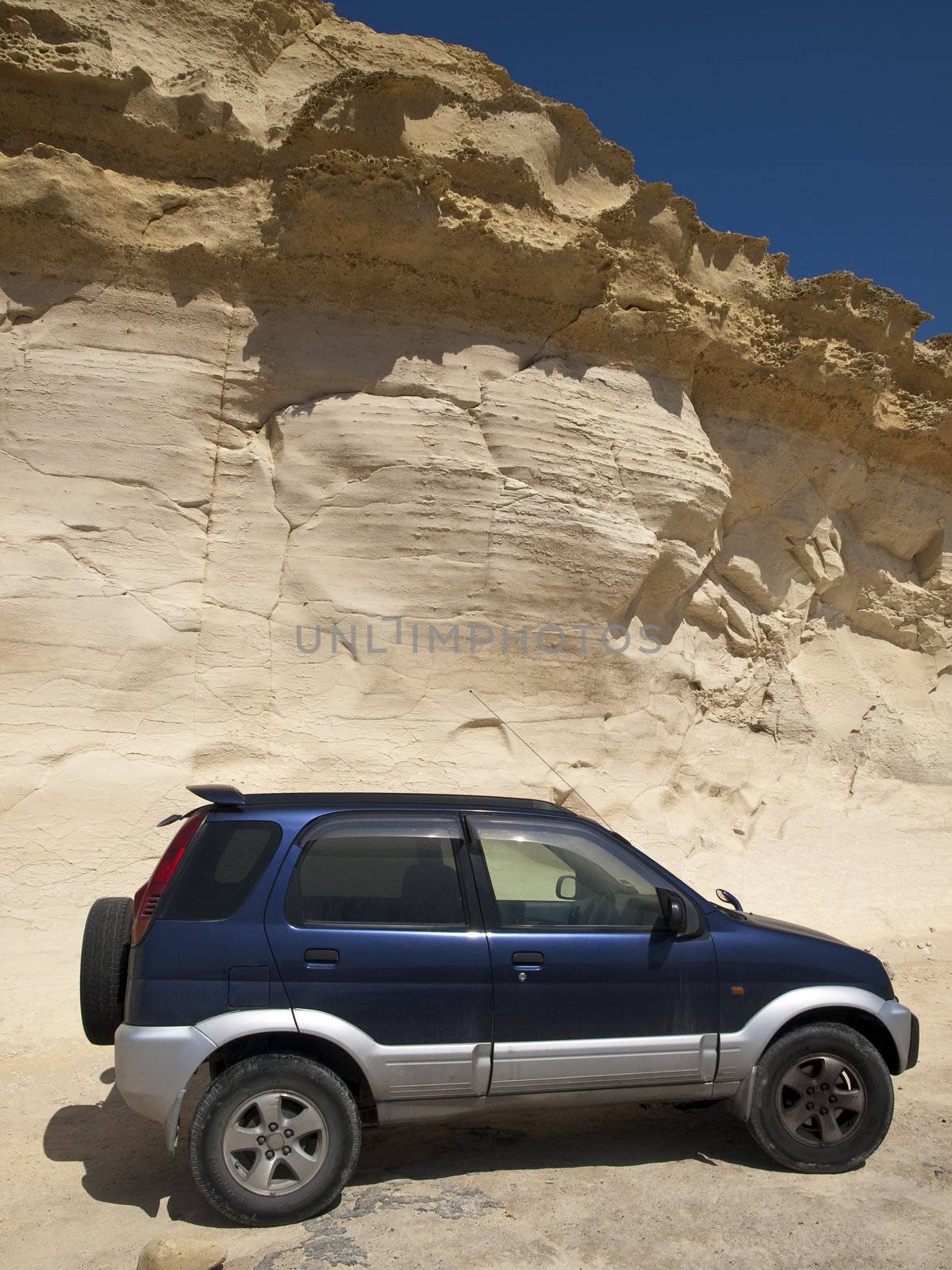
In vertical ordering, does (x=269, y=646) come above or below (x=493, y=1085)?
above

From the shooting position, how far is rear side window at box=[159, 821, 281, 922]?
3.83m

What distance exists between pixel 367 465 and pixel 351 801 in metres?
4.78

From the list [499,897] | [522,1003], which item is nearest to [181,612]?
[499,897]

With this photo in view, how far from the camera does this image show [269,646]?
802 centimetres

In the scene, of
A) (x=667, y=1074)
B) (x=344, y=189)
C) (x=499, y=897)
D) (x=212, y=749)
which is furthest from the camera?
(x=344, y=189)

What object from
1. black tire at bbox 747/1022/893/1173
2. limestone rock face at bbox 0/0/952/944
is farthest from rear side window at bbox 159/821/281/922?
limestone rock face at bbox 0/0/952/944

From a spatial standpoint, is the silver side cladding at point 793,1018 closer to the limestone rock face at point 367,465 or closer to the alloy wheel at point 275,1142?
the alloy wheel at point 275,1142

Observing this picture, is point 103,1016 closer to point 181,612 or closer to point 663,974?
point 663,974

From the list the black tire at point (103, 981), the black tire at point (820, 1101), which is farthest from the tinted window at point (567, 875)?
the black tire at point (103, 981)

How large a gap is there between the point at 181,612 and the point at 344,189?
151 inches

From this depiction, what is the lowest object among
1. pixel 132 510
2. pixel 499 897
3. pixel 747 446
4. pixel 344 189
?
pixel 499 897

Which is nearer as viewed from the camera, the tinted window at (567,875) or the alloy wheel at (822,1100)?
the alloy wheel at (822,1100)

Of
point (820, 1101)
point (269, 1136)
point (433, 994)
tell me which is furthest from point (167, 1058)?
point (820, 1101)

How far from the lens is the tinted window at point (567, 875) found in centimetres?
424
